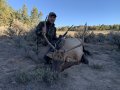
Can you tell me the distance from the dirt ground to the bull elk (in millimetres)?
244

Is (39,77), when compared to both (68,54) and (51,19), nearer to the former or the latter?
(68,54)

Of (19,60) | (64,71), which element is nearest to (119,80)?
(64,71)

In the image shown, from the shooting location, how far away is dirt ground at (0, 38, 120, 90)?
746cm

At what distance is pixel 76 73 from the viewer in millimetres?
8773

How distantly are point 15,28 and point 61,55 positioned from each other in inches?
376

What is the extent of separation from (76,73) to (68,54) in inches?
25.2

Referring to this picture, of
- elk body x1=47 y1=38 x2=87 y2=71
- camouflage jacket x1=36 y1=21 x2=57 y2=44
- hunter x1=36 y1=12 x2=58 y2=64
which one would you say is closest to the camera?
elk body x1=47 y1=38 x2=87 y2=71

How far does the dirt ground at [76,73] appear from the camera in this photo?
294 inches

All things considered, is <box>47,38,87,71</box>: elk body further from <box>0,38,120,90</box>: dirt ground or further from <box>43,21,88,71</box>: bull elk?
<box>0,38,120,90</box>: dirt ground

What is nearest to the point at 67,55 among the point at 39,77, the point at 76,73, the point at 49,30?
the point at 76,73

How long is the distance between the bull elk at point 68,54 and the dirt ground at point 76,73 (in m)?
0.24

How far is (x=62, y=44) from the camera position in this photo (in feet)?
29.9

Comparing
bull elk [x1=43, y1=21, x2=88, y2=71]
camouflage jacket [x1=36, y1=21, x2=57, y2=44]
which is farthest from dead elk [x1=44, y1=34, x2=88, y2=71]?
camouflage jacket [x1=36, y1=21, x2=57, y2=44]

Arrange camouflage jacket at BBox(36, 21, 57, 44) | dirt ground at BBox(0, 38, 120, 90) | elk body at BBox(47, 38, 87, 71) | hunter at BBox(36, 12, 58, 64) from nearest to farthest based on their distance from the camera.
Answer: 1. dirt ground at BBox(0, 38, 120, 90)
2. elk body at BBox(47, 38, 87, 71)
3. hunter at BBox(36, 12, 58, 64)
4. camouflage jacket at BBox(36, 21, 57, 44)
